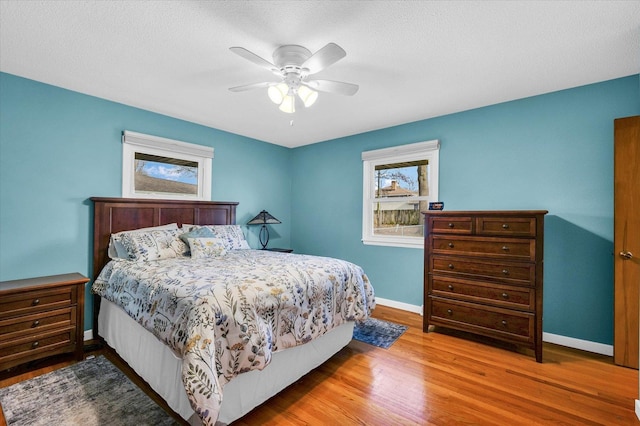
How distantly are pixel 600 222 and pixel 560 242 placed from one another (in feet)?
1.11

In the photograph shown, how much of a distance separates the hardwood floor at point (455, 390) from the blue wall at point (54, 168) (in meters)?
1.01

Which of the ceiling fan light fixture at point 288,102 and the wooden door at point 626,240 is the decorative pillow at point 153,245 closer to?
the ceiling fan light fixture at point 288,102

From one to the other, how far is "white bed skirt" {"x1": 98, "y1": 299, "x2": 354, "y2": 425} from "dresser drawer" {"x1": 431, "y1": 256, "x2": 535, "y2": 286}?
1.18m

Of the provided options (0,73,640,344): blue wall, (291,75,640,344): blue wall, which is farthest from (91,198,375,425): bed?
(291,75,640,344): blue wall

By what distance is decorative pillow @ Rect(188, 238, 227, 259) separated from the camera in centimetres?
289

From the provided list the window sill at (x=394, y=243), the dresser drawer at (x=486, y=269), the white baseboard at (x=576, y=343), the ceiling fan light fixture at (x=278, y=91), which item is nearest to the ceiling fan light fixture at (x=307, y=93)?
the ceiling fan light fixture at (x=278, y=91)

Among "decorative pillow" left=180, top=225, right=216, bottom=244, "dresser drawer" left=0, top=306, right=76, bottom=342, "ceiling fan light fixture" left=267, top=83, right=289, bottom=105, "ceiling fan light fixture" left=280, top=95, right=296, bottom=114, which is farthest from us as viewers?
"decorative pillow" left=180, top=225, right=216, bottom=244

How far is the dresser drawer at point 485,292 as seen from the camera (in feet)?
8.19

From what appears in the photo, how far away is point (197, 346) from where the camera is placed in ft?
4.66

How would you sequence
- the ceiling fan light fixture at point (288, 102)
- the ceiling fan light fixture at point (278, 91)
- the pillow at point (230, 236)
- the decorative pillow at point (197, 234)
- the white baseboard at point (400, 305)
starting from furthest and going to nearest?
the white baseboard at point (400, 305)
the pillow at point (230, 236)
the decorative pillow at point (197, 234)
the ceiling fan light fixture at point (288, 102)
the ceiling fan light fixture at point (278, 91)

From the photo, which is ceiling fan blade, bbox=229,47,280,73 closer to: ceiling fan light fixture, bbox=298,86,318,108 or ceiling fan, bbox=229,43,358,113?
ceiling fan, bbox=229,43,358,113

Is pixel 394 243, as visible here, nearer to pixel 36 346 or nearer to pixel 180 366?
pixel 180 366

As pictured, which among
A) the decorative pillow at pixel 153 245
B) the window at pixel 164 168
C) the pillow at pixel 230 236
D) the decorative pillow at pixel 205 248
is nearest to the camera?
the decorative pillow at pixel 153 245

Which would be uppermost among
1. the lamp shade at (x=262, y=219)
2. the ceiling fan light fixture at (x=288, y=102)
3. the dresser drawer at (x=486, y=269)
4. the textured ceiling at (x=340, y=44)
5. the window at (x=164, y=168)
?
the textured ceiling at (x=340, y=44)
